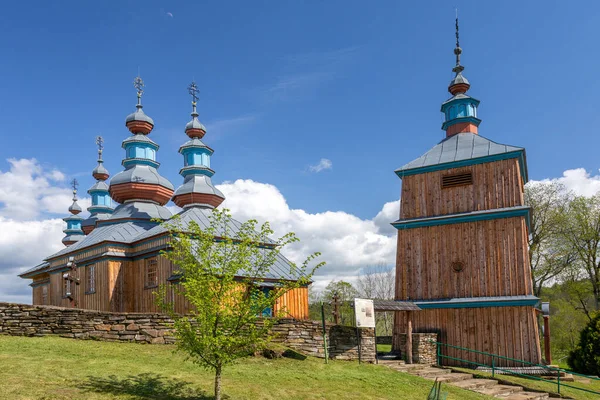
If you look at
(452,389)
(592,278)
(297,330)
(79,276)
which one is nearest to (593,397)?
(452,389)

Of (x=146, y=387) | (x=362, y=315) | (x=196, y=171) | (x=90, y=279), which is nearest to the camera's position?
(x=146, y=387)

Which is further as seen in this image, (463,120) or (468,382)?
(463,120)

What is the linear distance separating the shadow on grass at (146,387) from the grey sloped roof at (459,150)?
16322mm

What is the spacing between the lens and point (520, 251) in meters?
22.0

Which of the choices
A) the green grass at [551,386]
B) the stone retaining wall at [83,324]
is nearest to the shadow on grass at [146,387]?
the stone retaining wall at [83,324]

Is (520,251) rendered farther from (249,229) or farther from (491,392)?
(249,229)

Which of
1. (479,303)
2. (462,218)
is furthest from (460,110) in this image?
(479,303)

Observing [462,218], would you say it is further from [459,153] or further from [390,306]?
[390,306]

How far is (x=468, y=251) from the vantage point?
23109 millimetres

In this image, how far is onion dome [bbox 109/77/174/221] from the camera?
29531mm

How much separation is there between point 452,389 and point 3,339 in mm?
12655

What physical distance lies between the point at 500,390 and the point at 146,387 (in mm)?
11291

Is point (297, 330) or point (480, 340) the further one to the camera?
point (480, 340)

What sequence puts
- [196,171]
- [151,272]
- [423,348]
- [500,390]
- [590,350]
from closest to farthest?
[500,390] < [423,348] < [590,350] < [151,272] < [196,171]
